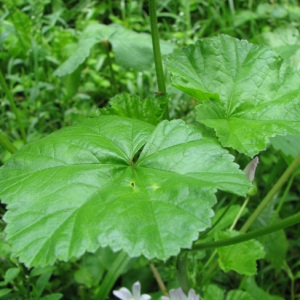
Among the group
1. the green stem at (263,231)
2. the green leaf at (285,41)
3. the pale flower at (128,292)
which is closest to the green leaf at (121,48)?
the green leaf at (285,41)

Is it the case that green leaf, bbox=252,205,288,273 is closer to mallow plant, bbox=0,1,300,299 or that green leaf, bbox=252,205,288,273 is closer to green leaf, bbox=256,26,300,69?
mallow plant, bbox=0,1,300,299

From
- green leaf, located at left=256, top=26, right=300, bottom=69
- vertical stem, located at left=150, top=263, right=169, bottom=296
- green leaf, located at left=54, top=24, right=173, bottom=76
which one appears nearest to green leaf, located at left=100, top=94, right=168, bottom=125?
vertical stem, located at left=150, top=263, right=169, bottom=296

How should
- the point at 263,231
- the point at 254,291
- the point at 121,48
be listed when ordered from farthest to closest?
1. the point at 121,48
2. the point at 254,291
3. the point at 263,231

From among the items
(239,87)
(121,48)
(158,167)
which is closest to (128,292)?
(158,167)

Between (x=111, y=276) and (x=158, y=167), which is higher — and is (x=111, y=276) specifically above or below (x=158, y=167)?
below

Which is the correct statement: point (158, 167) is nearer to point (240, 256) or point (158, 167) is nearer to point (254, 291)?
point (240, 256)

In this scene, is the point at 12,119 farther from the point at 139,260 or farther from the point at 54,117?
the point at 139,260
